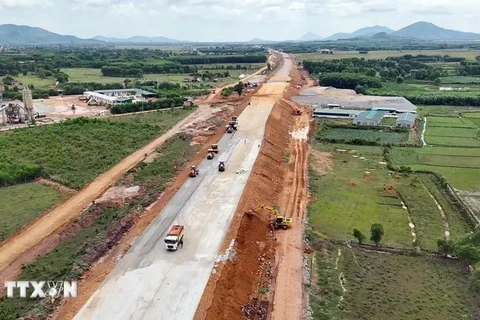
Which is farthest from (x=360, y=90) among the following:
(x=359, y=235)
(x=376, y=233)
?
(x=376, y=233)

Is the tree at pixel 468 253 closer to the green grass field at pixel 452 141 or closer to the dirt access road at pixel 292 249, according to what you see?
the dirt access road at pixel 292 249

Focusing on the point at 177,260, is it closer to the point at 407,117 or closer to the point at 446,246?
the point at 446,246

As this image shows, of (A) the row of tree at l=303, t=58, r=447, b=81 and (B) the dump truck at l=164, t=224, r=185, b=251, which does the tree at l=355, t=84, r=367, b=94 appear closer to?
(A) the row of tree at l=303, t=58, r=447, b=81

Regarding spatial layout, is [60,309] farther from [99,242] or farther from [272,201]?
[272,201]

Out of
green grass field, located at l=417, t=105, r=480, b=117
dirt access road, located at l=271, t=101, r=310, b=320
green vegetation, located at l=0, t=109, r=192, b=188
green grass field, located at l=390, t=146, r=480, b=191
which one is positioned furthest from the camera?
green grass field, located at l=417, t=105, r=480, b=117

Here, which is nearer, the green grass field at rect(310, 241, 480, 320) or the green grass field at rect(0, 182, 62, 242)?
the green grass field at rect(310, 241, 480, 320)

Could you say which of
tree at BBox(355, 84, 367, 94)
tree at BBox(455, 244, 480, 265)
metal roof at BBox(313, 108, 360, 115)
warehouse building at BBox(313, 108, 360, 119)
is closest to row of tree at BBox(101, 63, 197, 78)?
tree at BBox(355, 84, 367, 94)
